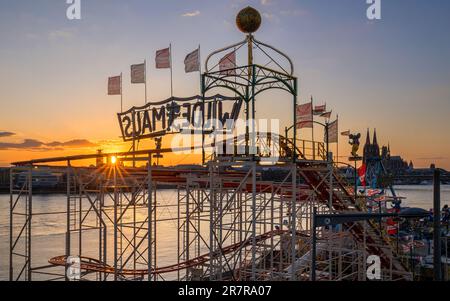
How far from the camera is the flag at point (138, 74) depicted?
87.3 ft

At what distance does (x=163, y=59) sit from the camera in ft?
84.6

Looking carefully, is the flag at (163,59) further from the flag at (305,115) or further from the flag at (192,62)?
the flag at (305,115)

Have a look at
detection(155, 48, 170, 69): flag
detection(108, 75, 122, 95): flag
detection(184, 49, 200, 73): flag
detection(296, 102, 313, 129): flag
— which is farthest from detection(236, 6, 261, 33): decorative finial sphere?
detection(108, 75, 122, 95): flag

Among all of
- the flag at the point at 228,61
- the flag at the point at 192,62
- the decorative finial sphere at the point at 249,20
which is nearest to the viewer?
the decorative finial sphere at the point at 249,20

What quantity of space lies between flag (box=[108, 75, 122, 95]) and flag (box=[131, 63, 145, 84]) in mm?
1113

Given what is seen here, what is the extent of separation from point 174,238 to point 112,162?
164 feet

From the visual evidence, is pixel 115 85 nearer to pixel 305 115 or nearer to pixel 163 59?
pixel 163 59

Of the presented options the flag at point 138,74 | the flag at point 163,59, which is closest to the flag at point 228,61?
the flag at point 163,59

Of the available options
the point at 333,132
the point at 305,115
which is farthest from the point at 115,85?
the point at 333,132

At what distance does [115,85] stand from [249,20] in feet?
39.2

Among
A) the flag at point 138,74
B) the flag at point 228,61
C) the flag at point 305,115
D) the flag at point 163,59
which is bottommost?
the flag at point 305,115

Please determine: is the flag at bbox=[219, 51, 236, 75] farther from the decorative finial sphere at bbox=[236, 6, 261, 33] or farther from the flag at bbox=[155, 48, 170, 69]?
the flag at bbox=[155, 48, 170, 69]

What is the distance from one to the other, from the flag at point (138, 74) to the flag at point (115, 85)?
1.11 m
